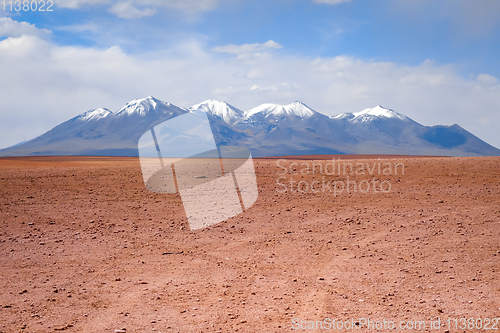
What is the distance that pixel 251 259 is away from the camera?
24.3ft

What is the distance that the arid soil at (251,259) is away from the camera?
4.85m

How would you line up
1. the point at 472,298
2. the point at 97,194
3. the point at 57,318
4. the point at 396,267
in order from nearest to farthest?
the point at 57,318 < the point at 472,298 < the point at 396,267 < the point at 97,194

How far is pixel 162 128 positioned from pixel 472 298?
534 cm

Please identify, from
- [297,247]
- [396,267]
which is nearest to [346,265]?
[396,267]

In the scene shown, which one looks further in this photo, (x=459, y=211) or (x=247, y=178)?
(x=247, y=178)

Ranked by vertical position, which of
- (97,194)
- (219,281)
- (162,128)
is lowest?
(219,281)

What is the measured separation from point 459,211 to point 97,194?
12.4 m

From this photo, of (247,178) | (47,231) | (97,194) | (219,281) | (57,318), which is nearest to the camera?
(57,318)

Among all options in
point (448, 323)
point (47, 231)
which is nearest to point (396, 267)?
point (448, 323)

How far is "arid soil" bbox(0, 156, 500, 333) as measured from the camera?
4848mm

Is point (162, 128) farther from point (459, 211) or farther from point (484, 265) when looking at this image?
point (459, 211)

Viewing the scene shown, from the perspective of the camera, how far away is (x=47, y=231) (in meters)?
9.24

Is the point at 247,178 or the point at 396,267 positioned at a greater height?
the point at 247,178

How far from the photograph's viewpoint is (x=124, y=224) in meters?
10.0
